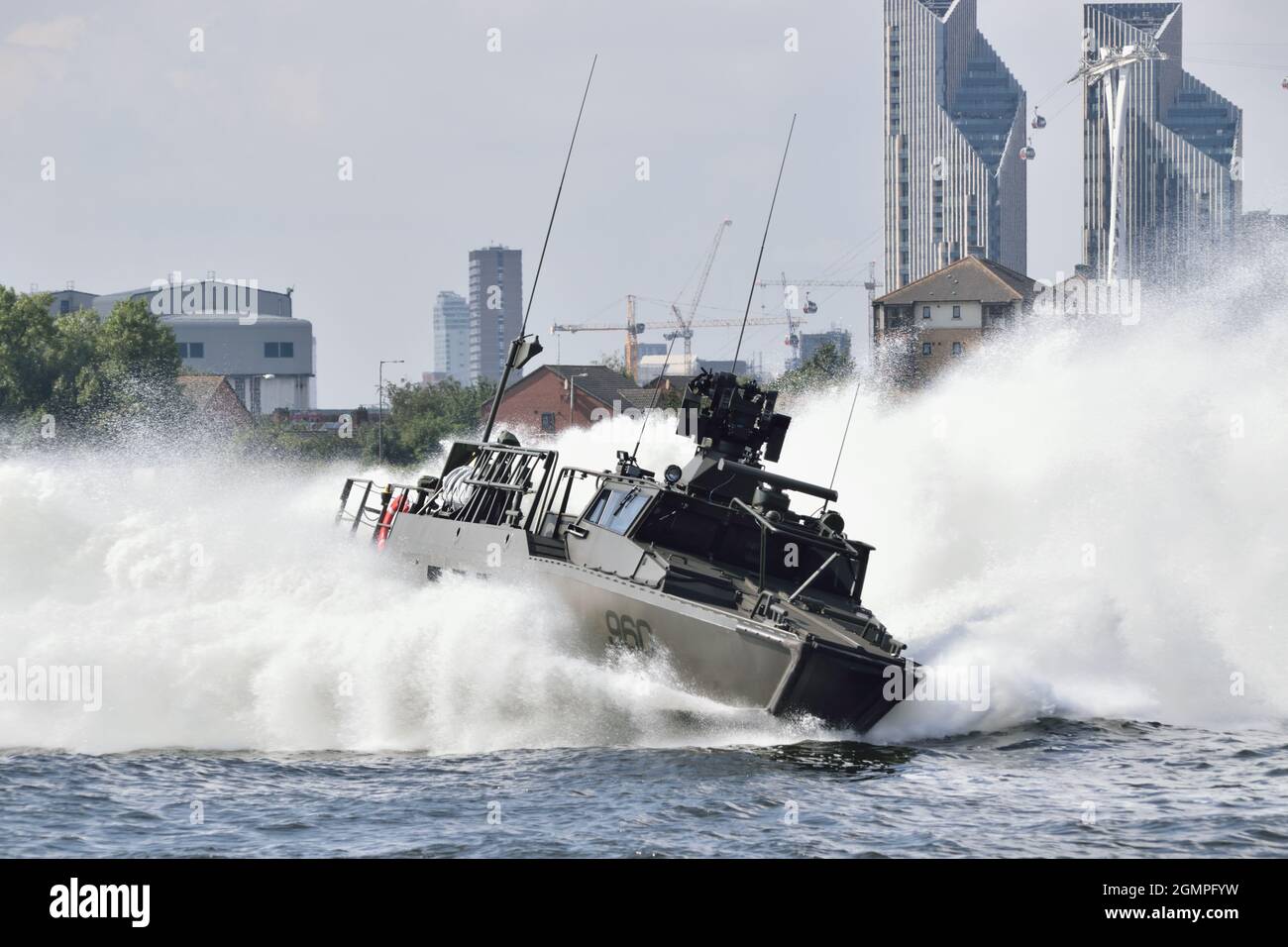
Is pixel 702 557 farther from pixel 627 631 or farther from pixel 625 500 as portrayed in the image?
pixel 627 631

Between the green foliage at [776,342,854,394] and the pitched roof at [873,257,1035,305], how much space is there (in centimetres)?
592

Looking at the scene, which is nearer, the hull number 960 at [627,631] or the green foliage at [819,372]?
the hull number 960 at [627,631]

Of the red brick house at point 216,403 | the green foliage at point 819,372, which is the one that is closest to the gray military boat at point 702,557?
the green foliage at point 819,372

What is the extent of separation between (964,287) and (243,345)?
71.1 m

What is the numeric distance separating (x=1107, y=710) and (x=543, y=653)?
7.77 meters

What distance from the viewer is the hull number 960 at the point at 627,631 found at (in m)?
19.9

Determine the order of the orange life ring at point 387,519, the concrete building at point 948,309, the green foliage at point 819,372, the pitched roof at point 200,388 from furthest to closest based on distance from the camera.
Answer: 1. the concrete building at point 948,309
2. the pitched roof at point 200,388
3. the green foliage at point 819,372
4. the orange life ring at point 387,519

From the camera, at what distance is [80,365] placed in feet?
277

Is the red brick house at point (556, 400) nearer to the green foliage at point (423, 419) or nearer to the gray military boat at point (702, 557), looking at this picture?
the green foliage at point (423, 419)

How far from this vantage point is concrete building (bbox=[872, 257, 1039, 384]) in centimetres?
10406

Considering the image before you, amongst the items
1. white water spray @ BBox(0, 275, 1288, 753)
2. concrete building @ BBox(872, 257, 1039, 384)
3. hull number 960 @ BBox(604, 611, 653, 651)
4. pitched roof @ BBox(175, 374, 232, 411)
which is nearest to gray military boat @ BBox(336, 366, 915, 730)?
hull number 960 @ BBox(604, 611, 653, 651)

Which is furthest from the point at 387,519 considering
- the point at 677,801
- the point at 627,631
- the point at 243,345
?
the point at 243,345
